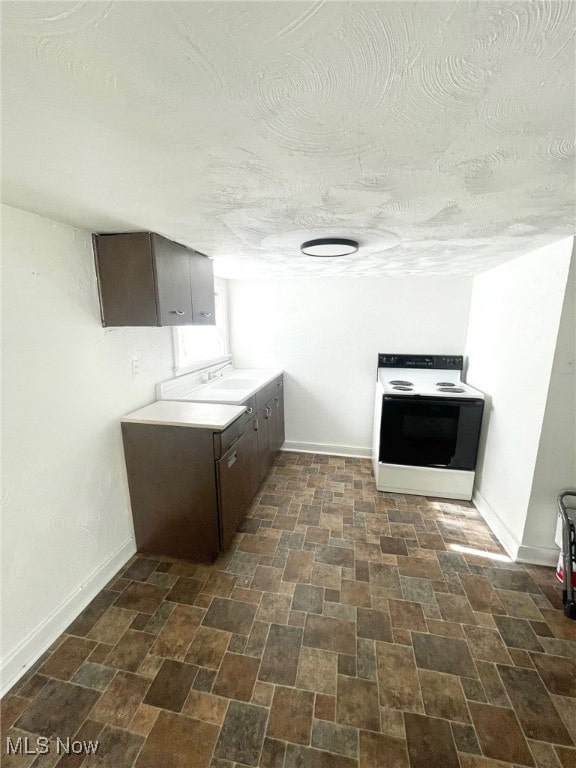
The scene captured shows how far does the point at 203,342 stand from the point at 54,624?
7.49 feet

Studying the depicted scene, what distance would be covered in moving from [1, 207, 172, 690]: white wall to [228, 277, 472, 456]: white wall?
5.78 feet

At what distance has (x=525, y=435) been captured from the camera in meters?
2.00

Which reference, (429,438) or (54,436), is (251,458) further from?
(429,438)

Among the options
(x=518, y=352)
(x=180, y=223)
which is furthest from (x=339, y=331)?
(x=180, y=223)

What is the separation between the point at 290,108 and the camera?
2.34ft

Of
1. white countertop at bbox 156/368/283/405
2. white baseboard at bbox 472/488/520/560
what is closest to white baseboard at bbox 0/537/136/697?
white countertop at bbox 156/368/283/405

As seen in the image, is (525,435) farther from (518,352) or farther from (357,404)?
(357,404)

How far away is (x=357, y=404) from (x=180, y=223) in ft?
8.35

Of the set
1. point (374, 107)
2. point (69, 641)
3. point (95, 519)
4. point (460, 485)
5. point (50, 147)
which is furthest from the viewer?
point (460, 485)

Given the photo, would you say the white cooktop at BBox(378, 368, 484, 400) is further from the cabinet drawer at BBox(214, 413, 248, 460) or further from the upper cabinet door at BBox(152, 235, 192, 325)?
the upper cabinet door at BBox(152, 235, 192, 325)

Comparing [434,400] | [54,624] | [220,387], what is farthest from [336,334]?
[54,624]

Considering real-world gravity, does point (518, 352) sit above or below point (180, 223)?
below

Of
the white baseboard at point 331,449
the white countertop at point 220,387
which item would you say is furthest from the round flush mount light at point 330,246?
the white baseboard at point 331,449

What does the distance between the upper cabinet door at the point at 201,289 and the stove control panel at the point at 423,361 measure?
186 centimetres
